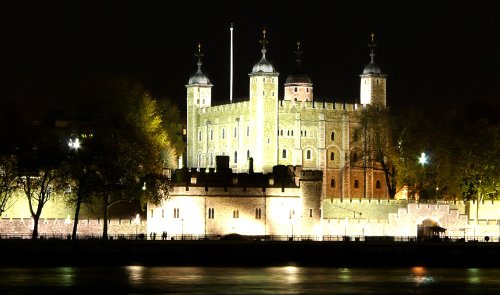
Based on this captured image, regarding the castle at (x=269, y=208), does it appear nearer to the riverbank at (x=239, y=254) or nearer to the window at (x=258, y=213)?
the window at (x=258, y=213)

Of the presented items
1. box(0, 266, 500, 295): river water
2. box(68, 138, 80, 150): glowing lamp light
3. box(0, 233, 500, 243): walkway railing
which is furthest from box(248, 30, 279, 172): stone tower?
box(0, 266, 500, 295): river water

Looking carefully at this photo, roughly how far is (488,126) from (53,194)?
32.3 m

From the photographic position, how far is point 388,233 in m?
134

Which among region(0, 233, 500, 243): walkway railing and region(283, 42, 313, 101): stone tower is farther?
region(283, 42, 313, 101): stone tower

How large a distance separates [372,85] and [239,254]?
5990 centimetres

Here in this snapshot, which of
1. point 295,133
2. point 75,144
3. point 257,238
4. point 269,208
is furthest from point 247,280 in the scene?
point 295,133

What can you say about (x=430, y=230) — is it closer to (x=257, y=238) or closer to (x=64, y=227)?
→ (x=257, y=238)

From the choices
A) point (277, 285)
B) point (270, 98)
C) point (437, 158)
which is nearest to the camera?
point (277, 285)

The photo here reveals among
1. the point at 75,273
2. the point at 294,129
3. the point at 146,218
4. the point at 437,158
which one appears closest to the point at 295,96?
the point at 294,129

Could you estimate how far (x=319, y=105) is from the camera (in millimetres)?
168875

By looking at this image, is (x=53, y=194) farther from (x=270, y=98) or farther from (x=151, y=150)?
(x=270, y=98)

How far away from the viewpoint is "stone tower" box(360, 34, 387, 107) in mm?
173000

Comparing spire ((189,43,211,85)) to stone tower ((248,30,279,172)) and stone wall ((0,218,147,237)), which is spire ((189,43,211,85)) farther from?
stone wall ((0,218,147,237))

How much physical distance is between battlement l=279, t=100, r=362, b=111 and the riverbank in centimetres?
5039
